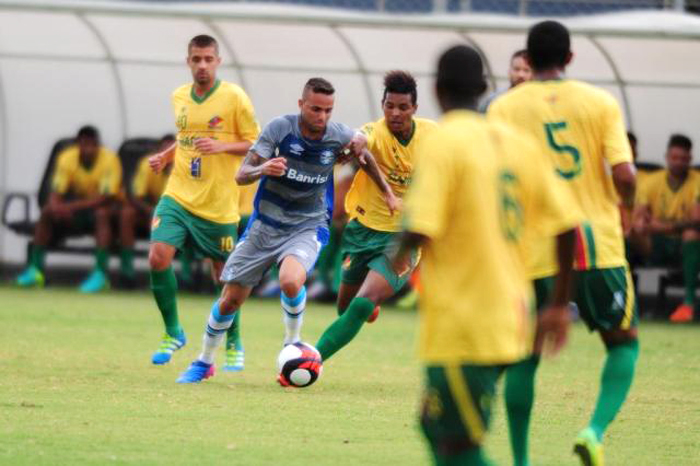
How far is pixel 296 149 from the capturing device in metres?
10.1

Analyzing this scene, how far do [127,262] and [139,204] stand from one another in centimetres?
90

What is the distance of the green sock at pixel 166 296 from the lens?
11.5m

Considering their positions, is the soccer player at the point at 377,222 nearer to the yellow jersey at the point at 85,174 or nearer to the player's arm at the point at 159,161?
the player's arm at the point at 159,161

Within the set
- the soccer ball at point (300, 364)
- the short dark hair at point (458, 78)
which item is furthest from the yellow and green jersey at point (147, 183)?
the short dark hair at point (458, 78)

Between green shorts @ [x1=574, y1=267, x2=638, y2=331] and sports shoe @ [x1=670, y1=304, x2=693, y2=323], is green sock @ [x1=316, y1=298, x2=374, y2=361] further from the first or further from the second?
sports shoe @ [x1=670, y1=304, x2=693, y2=323]

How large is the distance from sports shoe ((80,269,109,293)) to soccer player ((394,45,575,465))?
1517 centimetres

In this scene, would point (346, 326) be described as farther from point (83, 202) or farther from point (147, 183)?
point (83, 202)

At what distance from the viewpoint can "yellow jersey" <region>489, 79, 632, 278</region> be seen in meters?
7.00

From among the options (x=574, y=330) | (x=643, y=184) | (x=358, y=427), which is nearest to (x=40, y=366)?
(x=358, y=427)

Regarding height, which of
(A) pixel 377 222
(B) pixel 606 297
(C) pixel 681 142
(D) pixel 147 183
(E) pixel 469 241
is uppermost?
(E) pixel 469 241

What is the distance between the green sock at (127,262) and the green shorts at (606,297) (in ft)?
44.0

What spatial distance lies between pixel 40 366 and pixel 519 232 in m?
6.51

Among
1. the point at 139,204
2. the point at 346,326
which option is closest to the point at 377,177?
the point at 346,326

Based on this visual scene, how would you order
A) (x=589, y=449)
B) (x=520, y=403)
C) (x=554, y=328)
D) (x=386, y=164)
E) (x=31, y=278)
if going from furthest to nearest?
(x=31, y=278) → (x=386, y=164) → (x=520, y=403) → (x=589, y=449) → (x=554, y=328)
